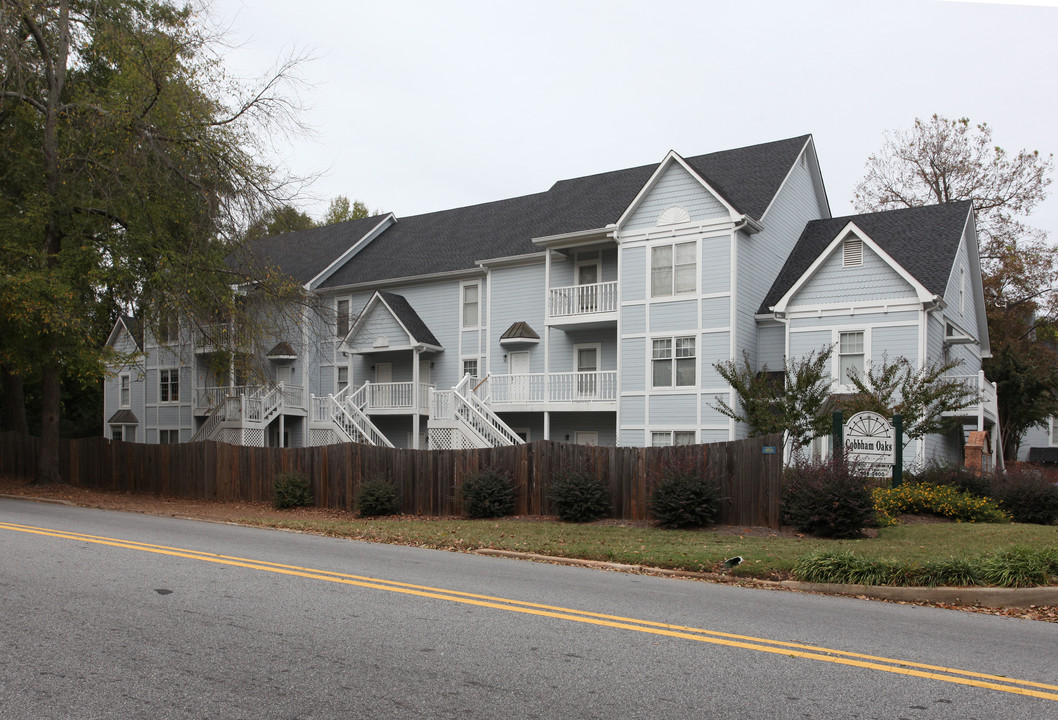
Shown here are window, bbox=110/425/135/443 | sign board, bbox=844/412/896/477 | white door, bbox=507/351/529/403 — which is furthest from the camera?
window, bbox=110/425/135/443

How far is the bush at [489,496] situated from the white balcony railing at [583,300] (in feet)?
31.2

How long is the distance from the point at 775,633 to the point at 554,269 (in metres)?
21.8

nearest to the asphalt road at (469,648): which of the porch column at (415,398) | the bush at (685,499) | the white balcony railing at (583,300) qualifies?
the bush at (685,499)

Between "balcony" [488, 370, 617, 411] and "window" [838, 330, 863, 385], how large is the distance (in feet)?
21.5

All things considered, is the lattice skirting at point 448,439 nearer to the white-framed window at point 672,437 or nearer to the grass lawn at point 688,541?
the white-framed window at point 672,437

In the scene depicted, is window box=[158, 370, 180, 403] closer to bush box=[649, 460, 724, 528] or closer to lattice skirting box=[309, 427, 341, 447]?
lattice skirting box=[309, 427, 341, 447]

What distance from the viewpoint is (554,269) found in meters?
28.3

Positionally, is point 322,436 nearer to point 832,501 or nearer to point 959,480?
point 832,501

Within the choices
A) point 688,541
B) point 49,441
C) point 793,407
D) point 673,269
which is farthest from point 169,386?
point 688,541

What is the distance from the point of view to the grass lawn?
11.5m

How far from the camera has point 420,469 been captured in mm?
19578

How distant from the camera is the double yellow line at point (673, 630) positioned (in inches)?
233

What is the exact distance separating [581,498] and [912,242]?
1457 cm

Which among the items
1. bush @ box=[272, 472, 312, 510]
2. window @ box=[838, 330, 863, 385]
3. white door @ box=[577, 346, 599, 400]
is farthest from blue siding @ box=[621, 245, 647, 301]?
bush @ box=[272, 472, 312, 510]
